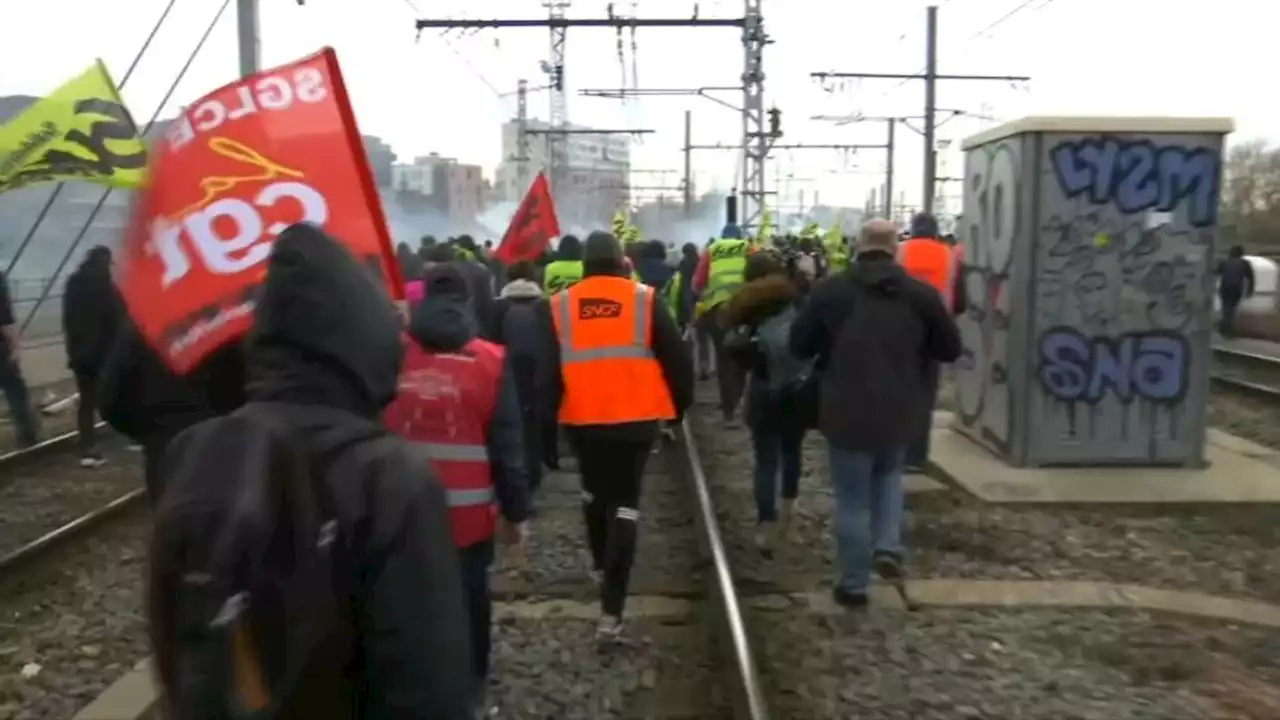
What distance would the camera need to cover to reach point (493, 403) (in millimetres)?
4707

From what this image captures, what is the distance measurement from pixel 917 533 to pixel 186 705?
7122mm

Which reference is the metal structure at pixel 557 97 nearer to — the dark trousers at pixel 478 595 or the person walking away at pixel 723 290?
the person walking away at pixel 723 290

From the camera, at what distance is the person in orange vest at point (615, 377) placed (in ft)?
19.5

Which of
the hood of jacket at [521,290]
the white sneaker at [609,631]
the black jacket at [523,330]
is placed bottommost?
the white sneaker at [609,631]

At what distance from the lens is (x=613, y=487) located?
6.07 m

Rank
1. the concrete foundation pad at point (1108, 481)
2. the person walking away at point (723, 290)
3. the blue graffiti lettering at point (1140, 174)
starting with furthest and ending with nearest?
the person walking away at point (723, 290) < the blue graffiti lettering at point (1140, 174) < the concrete foundation pad at point (1108, 481)

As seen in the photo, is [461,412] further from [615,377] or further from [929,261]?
[929,261]

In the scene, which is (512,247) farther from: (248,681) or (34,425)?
(248,681)

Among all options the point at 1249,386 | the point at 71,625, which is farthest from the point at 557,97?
the point at 71,625

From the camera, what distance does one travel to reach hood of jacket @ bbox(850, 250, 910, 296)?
6559 millimetres

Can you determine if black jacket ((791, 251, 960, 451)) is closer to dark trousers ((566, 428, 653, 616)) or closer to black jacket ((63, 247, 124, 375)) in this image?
dark trousers ((566, 428, 653, 616))

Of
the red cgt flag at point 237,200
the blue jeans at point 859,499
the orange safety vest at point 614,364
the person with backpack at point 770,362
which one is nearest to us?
the red cgt flag at point 237,200

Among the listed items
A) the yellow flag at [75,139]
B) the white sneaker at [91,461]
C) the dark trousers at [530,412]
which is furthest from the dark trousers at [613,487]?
the white sneaker at [91,461]

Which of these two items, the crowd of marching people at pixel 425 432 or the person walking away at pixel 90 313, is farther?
the person walking away at pixel 90 313
